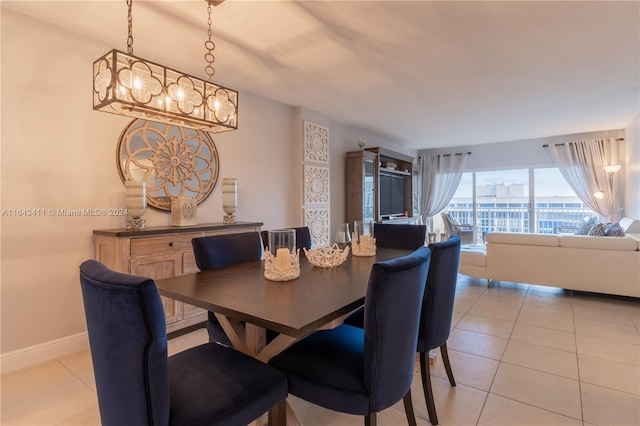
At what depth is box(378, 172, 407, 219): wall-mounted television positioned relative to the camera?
583cm

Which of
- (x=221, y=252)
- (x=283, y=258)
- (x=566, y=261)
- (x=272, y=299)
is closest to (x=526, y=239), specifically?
(x=566, y=261)

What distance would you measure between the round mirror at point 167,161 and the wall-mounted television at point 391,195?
10.5ft

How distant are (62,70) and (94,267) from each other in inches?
87.6

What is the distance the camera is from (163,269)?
2.62 meters

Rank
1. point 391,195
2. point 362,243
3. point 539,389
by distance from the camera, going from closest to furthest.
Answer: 1. point 539,389
2. point 362,243
3. point 391,195

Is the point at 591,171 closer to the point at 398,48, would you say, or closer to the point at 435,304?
the point at 398,48

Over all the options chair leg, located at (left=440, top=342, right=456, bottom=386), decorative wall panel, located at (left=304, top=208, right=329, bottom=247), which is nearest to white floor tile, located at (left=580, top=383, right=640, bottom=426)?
chair leg, located at (left=440, top=342, right=456, bottom=386)

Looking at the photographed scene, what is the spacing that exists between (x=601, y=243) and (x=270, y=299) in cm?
399

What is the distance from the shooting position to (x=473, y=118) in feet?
15.8

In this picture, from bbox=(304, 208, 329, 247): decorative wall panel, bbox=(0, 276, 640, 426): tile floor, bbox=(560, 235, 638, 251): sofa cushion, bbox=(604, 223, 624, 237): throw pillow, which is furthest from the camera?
bbox=(304, 208, 329, 247): decorative wall panel

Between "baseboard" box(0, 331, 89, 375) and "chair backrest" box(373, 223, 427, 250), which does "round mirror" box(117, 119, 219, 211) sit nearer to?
"baseboard" box(0, 331, 89, 375)

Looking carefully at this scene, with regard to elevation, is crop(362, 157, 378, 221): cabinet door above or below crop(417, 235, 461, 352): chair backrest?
above

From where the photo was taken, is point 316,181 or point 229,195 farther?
point 316,181

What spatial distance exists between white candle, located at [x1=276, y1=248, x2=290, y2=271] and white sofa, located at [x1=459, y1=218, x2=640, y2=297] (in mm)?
3428
